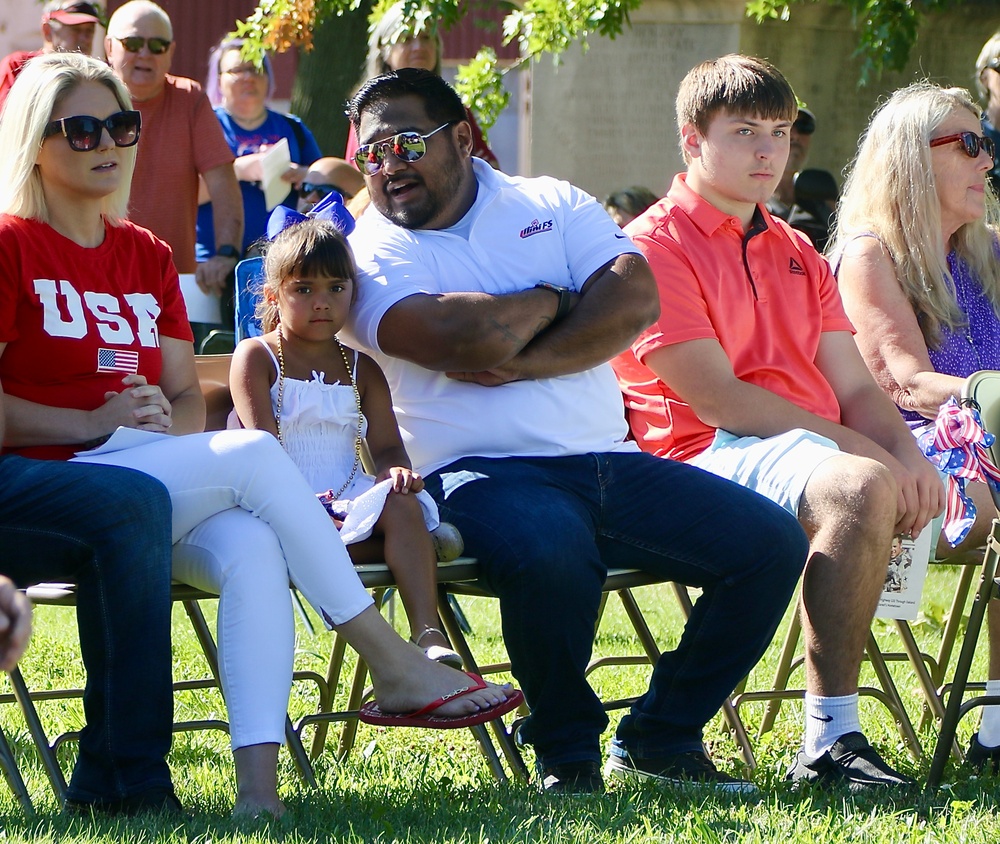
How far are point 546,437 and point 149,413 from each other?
1020 millimetres

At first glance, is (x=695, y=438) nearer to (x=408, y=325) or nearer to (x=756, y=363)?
(x=756, y=363)

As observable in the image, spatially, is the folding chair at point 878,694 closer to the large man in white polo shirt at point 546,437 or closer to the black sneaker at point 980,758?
the black sneaker at point 980,758

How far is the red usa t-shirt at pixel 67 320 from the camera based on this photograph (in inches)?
144

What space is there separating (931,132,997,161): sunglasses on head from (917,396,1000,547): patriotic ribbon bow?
101cm

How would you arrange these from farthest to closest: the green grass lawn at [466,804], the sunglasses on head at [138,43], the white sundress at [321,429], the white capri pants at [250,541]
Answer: the sunglasses on head at [138,43]
the white sundress at [321,429]
the white capri pants at [250,541]
the green grass lawn at [466,804]

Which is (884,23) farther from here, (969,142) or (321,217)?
(321,217)

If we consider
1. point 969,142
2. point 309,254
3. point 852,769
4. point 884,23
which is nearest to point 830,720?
point 852,769

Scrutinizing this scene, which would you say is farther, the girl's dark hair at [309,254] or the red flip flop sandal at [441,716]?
the girl's dark hair at [309,254]

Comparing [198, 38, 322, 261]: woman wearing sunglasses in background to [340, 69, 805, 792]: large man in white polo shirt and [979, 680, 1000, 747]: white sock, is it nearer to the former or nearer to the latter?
[340, 69, 805, 792]: large man in white polo shirt

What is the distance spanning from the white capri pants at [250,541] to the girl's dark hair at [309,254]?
25.7 inches

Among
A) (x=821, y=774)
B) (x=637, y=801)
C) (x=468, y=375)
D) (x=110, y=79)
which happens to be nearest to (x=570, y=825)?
(x=637, y=801)

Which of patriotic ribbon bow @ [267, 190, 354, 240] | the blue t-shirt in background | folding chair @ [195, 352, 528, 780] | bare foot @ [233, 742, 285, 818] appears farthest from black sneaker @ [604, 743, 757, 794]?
the blue t-shirt in background

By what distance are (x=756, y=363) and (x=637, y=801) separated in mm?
1454

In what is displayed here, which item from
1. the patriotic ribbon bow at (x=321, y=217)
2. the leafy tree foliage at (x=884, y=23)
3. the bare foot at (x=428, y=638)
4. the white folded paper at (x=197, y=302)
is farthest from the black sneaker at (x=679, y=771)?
the leafy tree foliage at (x=884, y=23)
